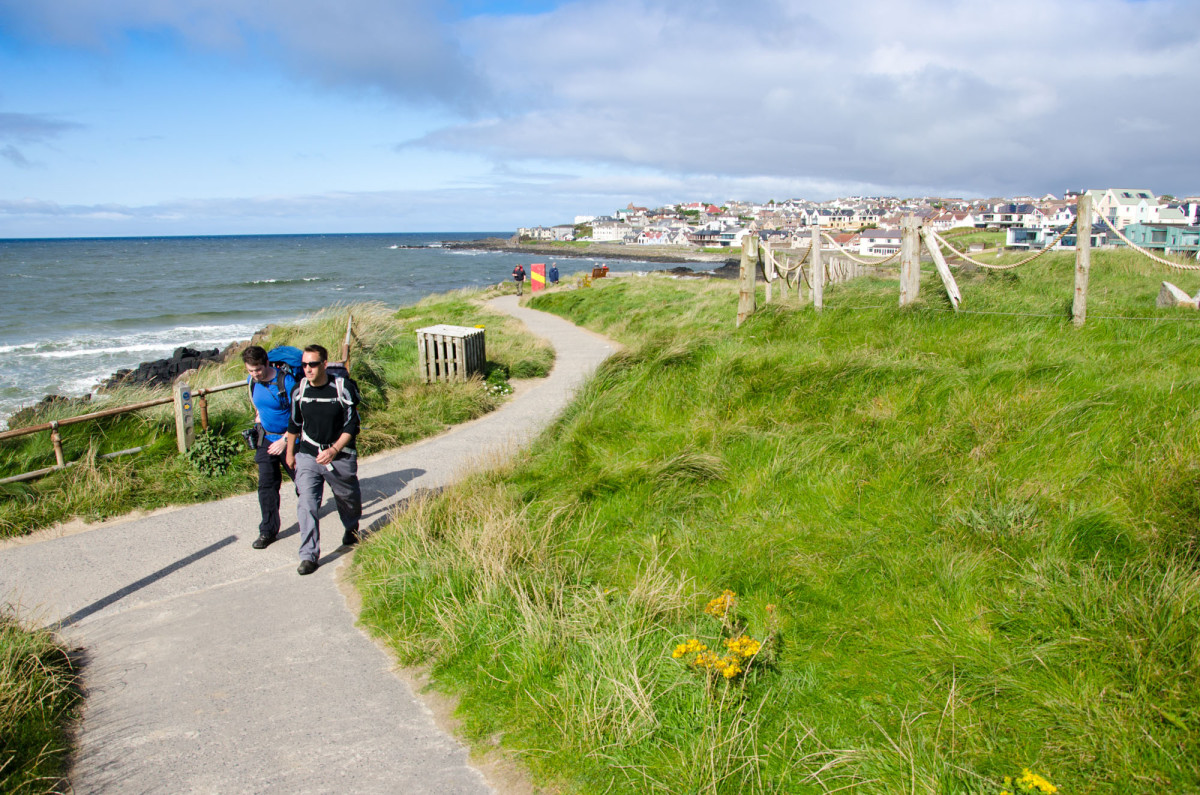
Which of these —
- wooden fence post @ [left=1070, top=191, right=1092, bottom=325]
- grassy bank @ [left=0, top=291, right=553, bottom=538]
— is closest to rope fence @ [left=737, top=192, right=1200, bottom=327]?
wooden fence post @ [left=1070, top=191, right=1092, bottom=325]

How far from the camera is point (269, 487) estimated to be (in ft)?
19.8

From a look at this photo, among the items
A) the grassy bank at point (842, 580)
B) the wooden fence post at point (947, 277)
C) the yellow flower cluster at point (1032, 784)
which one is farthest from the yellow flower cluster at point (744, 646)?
the wooden fence post at point (947, 277)

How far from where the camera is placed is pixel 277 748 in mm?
3609

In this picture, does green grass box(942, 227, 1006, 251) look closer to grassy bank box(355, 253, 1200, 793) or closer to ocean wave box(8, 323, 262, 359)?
ocean wave box(8, 323, 262, 359)

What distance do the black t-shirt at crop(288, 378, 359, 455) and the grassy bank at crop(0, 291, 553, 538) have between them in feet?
7.66

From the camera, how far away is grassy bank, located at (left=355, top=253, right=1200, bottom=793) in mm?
3125

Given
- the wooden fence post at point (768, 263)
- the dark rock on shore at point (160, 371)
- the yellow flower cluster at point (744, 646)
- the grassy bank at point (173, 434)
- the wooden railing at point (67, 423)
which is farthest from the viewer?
the dark rock on shore at point (160, 371)

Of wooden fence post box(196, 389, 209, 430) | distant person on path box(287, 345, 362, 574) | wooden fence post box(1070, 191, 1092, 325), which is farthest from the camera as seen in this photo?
wooden fence post box(1070, 191, 1092, 325)

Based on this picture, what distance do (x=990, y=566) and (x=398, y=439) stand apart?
6794 mm

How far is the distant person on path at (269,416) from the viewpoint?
5.80 metres

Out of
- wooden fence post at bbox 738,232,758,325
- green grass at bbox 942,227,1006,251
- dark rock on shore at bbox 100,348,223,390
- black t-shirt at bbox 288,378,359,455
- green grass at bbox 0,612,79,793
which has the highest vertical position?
green grass at bbox 942,227,1006,251

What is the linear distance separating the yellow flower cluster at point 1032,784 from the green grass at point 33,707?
4019 mm

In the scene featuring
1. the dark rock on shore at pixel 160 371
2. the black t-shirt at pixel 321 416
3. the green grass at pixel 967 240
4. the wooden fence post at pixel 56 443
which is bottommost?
the dark rock on shore at pixel 160 371

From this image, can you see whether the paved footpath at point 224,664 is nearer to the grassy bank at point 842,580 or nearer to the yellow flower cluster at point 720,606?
the grassy bank at point 842,580
